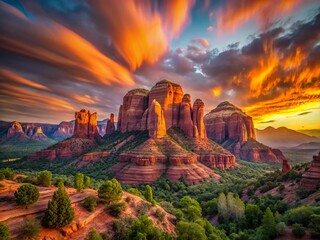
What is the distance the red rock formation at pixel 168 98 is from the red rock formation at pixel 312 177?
285 feet

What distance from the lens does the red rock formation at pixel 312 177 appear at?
51181 millimetres

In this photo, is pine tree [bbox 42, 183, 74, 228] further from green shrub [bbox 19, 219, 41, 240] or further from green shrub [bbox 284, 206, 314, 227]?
green shrub [bbox 284, 206, 314, 227]

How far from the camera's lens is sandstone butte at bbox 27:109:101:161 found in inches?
5389

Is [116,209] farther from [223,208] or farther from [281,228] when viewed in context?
[281,228]

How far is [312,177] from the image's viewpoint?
2057 inches

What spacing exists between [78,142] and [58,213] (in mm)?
119941

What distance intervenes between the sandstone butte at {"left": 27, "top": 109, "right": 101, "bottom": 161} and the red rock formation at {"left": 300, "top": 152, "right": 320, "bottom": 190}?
123878 millimetres

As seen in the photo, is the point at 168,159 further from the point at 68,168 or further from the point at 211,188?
the point at 68,168

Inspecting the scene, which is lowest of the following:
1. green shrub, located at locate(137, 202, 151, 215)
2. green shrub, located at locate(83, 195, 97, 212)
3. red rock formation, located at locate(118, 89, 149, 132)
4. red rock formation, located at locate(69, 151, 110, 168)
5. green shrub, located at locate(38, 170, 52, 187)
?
green shrub, located at locate(137, 202, 151, 215)

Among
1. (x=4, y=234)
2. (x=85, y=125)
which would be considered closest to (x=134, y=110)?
(x=85, y=125)

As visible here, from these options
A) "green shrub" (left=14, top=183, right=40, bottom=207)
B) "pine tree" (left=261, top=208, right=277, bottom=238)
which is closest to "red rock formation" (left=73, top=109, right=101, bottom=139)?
"green shrub" (left=14, top=183, right=40, bottom=207)

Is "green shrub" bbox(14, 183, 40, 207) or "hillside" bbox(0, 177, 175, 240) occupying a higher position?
"green shrub" bbox(14, 183, 40, 207)

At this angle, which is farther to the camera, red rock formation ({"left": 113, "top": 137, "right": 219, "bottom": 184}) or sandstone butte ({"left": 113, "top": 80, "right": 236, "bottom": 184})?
sandstone butte ({"left": 113, "top": 80, "right": 236, "bottom": 184})

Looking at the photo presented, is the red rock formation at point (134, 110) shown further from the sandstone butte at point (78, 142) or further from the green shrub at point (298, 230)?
the green shrub at point (298, 230)
